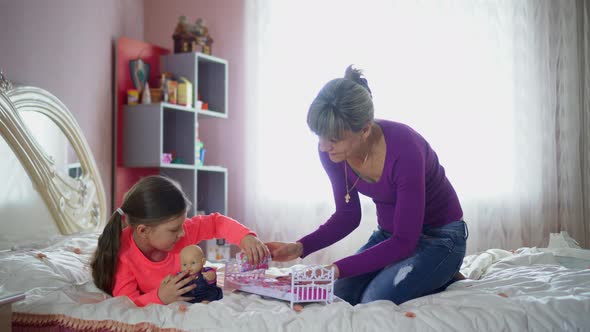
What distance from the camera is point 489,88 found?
354cm

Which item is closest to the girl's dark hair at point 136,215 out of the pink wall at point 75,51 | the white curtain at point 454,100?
the pink wall at point 75,51

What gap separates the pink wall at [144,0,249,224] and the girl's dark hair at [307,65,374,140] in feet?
8.00

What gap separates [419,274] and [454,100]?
2160mm

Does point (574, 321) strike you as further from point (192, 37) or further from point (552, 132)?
point (192, 37)

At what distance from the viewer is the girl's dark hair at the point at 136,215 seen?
166 cm

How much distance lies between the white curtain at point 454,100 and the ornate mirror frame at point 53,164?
1340 mm

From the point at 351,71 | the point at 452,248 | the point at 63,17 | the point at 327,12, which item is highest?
the point at 327,12

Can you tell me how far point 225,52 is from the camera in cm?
411

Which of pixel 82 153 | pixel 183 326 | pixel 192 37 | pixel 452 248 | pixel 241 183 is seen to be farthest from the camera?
pixel 241 183

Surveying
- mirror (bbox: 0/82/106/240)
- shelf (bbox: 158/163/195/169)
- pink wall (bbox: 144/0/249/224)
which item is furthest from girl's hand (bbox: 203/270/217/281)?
pink wall (bbox: 144/0/249/224)

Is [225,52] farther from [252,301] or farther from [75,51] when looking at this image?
[252,301]

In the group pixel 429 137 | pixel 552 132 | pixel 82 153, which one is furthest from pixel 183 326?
pixel 552 132

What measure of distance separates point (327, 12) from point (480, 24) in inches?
39.5

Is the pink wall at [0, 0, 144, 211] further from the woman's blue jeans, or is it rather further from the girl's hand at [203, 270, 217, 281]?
the woman's blue jeans
